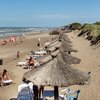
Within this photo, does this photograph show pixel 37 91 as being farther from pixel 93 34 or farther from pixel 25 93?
pixel 93 34

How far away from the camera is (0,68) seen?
24.9m

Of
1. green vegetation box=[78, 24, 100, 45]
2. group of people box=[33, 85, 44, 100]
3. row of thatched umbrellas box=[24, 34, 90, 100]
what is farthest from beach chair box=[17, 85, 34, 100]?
green vegetation box=[78, 24, 100, 45]

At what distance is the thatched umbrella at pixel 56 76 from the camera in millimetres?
11008

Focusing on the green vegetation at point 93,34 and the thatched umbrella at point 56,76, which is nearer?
the thatched umbrella at point 56,76

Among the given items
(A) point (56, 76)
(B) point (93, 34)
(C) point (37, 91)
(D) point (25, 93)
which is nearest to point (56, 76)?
(A) point (56, 76)

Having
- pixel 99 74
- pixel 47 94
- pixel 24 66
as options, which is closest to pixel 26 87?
pixel 47 94

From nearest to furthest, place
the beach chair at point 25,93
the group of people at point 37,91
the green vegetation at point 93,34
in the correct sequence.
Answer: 1. the group of people at point 37,91
2. the beach chair at point 25,93
3. the green vegetation at point 93,34

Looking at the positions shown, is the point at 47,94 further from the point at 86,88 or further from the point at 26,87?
the point at 86,88

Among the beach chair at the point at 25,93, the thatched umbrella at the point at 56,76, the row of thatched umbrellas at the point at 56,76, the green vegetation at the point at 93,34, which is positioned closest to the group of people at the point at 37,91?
the beach chair at the point at 25,93

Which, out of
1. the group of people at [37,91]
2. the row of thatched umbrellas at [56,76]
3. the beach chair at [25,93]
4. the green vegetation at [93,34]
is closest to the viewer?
the row of thatched umbrellas at [56,76]

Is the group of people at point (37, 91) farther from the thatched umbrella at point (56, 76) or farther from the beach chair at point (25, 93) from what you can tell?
the thatched umbrella at point (56, 76)

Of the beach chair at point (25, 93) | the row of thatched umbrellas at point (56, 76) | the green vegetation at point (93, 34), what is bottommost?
the green vegetation at point (93, 34)

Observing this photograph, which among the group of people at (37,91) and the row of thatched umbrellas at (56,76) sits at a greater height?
the row of thatched umbrellas at (56,76)

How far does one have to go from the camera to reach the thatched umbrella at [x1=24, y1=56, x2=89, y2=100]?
11008 millimetres
